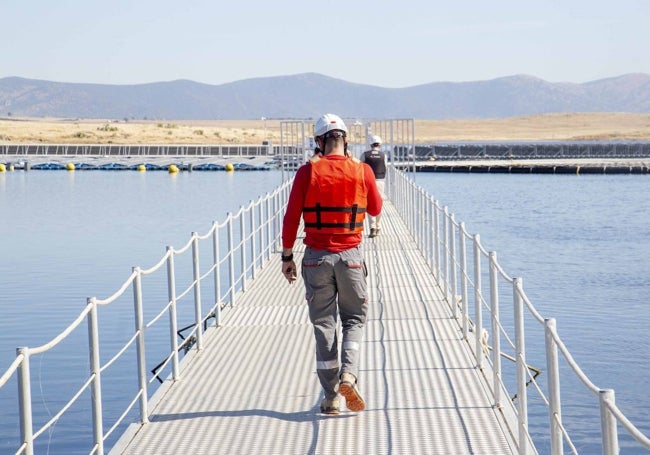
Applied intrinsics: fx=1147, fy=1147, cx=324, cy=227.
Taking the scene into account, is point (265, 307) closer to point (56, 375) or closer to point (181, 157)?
point (56, 375)

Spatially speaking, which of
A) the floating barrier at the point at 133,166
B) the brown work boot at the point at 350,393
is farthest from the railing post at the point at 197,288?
the floating barrier at the point at 133,166

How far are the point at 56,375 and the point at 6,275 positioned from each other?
10.7 metres

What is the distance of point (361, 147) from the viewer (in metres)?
29.6

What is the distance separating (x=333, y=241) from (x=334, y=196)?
289mm

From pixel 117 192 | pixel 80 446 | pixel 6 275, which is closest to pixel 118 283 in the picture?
pixel 6 275

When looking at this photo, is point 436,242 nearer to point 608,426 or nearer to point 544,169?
point 608,426

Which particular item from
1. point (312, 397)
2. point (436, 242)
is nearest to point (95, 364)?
point (312, 397)

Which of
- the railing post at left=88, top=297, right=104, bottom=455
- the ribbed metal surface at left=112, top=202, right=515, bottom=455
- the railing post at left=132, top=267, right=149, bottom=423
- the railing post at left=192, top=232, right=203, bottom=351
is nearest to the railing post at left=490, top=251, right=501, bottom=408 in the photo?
the ribbed metal surface at left=112, top=202, right=515, bottom=455

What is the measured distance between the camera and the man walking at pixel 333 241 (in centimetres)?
724

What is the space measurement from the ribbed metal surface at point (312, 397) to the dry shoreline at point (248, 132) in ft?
311

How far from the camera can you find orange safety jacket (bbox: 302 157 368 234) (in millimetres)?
7232

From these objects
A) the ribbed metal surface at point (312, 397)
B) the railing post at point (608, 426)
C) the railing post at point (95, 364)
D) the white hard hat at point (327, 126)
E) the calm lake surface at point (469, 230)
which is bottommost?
the calm lake surface at point (469, 230)

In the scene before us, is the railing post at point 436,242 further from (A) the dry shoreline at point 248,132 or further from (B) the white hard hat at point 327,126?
(A) the dry shoreline at point 248,132

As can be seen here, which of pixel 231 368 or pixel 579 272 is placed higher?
pixel 231 368
